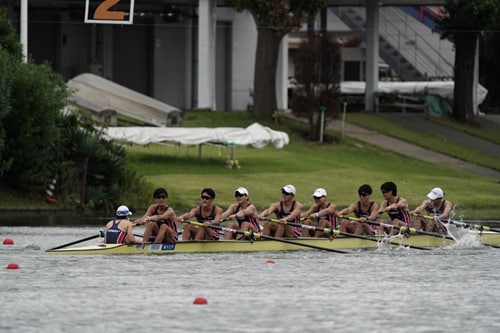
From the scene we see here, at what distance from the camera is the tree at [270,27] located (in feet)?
197

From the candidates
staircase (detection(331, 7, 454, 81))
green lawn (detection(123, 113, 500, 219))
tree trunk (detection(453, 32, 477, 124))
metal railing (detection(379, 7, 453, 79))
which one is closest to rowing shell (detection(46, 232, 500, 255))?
green lawn (detection(123, 113, 500, 219))

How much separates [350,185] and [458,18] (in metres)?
17.3

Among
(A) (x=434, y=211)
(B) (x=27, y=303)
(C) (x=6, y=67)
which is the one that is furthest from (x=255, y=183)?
(B) (x=27, y=303)

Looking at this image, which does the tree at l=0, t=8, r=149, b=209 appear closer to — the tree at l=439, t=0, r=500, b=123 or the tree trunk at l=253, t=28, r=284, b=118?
the tree trunk at l=253, t=28, r=284, b=118

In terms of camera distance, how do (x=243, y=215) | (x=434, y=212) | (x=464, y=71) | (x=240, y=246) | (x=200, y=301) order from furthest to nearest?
(x=464, y=71)
(x=434, y=212)
(x=243, y=215)
(x=240, y=246)
(x=200, y=301)

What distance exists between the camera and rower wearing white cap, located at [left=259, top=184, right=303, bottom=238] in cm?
3425

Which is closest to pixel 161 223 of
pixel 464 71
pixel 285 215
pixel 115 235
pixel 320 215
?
pixel 115 235

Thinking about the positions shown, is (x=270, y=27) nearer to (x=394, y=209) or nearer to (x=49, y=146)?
(x=49, y=146)

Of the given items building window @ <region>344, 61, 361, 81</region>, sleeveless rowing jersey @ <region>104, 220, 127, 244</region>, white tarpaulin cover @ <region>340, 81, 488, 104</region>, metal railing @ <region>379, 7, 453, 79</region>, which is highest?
metal railing @ <region>379, 7, 453, 79</region>

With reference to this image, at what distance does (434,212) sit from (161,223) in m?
7.97

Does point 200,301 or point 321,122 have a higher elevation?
point 321,122

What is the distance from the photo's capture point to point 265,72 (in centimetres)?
6353

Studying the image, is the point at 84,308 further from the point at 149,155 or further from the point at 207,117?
the point at 207,117

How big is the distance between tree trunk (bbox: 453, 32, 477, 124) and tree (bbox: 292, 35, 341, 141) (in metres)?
9.40
